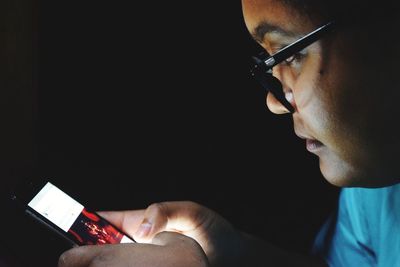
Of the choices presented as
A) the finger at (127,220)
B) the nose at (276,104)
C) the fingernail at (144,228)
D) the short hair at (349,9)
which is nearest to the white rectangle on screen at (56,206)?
the finger at (127,220)

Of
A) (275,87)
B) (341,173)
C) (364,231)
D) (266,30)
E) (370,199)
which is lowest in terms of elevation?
(364,231)

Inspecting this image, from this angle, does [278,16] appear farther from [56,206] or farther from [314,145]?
[56,206]

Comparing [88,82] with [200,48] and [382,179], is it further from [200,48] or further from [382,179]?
[382,179]

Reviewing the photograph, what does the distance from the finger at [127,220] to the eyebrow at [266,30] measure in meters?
0.70

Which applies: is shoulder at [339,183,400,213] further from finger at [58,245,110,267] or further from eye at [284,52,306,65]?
finger at [58,245,110,267]

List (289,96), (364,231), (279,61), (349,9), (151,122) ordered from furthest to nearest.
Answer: (151,122)
(364,231)
(289,96)
(279,61)
(349,9)

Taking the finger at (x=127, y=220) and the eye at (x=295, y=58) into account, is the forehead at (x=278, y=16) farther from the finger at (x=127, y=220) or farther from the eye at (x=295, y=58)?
the finger at (x=127, y=220)

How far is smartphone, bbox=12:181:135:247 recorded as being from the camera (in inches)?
47.5

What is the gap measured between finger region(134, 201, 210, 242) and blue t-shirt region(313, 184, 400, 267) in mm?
548

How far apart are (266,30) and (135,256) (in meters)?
0.66

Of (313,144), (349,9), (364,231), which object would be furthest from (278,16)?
(364,231)

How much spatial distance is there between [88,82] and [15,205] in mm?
646

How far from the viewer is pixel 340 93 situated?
99 centimetres

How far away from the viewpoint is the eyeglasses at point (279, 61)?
94 cm
